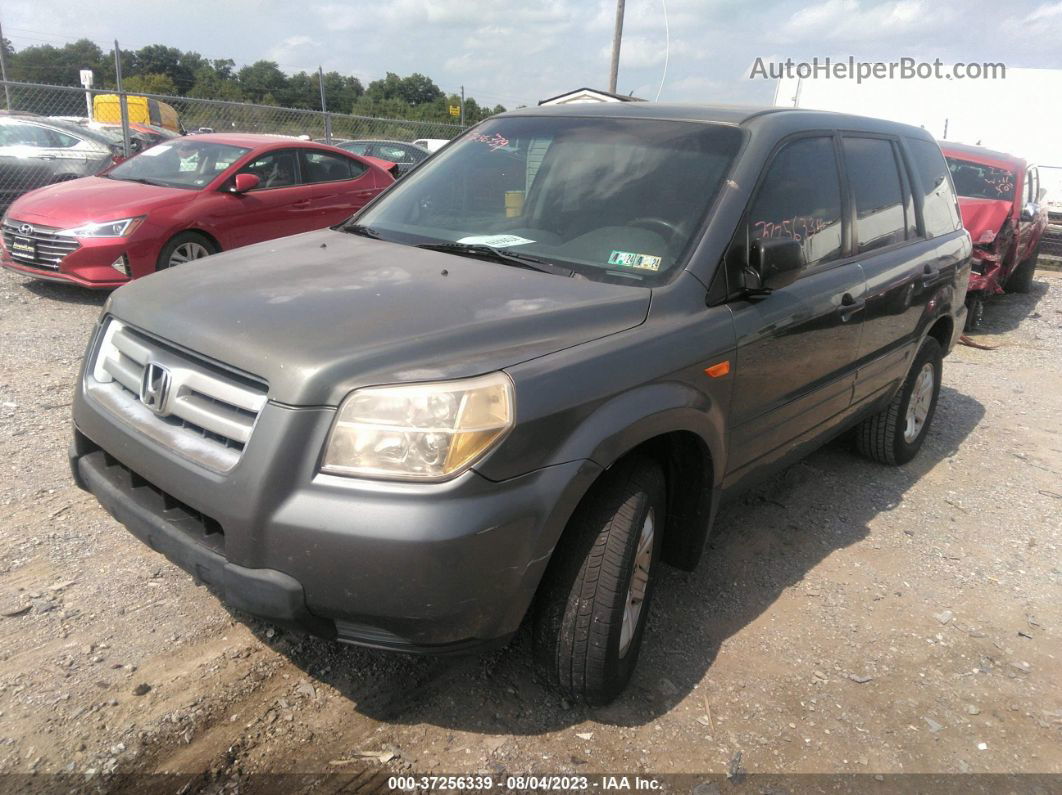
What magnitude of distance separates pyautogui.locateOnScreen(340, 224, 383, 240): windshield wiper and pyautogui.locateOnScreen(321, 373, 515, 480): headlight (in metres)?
1.48

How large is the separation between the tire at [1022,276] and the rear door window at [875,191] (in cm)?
795

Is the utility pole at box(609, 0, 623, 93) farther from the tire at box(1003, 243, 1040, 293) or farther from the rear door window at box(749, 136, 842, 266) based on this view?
the rear door window at box(749, 136, 842, 266)

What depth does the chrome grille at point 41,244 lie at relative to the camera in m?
7.02

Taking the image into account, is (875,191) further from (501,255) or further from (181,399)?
(181,399)

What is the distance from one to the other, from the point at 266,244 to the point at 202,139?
5937 millimetres

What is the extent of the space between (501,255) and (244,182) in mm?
5521

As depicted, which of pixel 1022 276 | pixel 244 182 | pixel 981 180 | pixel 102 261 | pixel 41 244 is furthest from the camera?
pixel 1022 276

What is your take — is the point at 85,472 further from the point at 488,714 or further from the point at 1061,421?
the point at 1061,421

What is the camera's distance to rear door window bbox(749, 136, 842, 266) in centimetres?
314

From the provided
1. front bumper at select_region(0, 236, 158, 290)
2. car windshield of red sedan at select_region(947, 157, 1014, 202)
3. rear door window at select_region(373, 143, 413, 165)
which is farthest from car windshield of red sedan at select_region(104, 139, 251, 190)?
car windshield of red sedan at select_region(947, 157, 1014, 202)

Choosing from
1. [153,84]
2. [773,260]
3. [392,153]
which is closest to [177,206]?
[773,260]

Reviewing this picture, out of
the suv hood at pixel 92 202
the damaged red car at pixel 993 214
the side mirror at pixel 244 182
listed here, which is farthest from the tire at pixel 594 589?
the damaged red car at pixel 993 214

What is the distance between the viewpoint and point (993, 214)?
908 cm

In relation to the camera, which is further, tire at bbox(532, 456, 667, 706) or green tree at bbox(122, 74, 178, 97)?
green tree at bbox(122, 74, 178, 97)
